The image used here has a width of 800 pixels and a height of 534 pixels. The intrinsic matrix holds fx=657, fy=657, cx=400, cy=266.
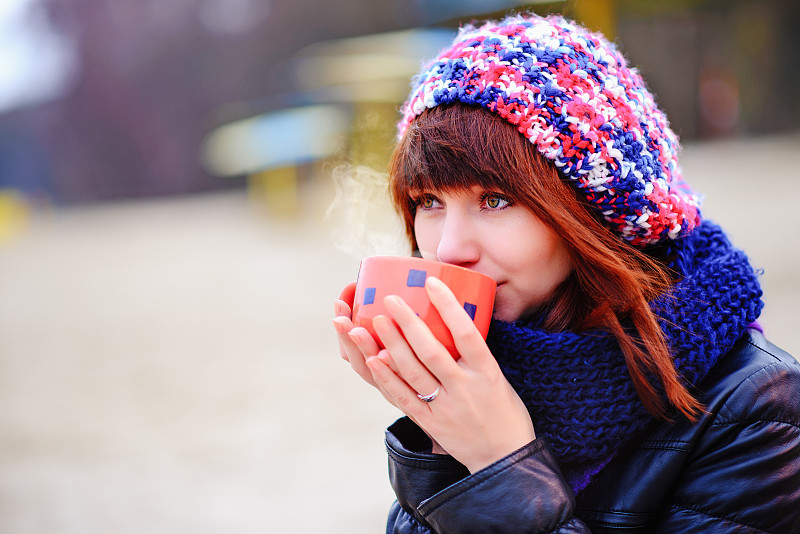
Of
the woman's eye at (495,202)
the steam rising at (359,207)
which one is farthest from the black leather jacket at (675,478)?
the steam rising at (359,207)

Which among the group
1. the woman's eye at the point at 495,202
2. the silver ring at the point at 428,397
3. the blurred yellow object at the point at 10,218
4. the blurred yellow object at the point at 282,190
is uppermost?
the blurred yellow object at the point at 10,218

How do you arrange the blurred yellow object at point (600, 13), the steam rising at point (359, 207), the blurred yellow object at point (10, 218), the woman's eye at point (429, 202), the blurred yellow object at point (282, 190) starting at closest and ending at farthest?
1. the woman's eye at point (429, 202)
2. the steam rising at point (359, 207)
3. the blurred yellow object at point (600, 13)
4. the blurred yellow object at point (282, 190)
5. the blurred yellow object at point (10, 218)

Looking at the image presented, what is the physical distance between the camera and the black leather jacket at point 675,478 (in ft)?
3.10

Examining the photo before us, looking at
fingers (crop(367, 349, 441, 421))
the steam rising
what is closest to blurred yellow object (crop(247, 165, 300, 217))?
the steam rising

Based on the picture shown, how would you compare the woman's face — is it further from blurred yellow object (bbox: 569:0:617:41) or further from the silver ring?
blurred yellow object (bbox: 569:0:617:41)

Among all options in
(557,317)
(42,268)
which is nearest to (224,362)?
(557,317)

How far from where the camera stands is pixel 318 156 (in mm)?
10070

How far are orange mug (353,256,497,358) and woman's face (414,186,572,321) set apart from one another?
0.29 ft

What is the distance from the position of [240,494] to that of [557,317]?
A: 197 cm

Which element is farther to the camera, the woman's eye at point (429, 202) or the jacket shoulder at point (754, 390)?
the woman's eye at point (429, 202)

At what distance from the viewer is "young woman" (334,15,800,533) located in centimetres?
96

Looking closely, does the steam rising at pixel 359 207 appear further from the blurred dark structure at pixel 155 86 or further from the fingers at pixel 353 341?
the blurred dark structure at pixel 155 86

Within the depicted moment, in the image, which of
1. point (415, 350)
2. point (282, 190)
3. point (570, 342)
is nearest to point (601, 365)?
point (570, 342)

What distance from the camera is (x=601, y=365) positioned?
1040 mm
